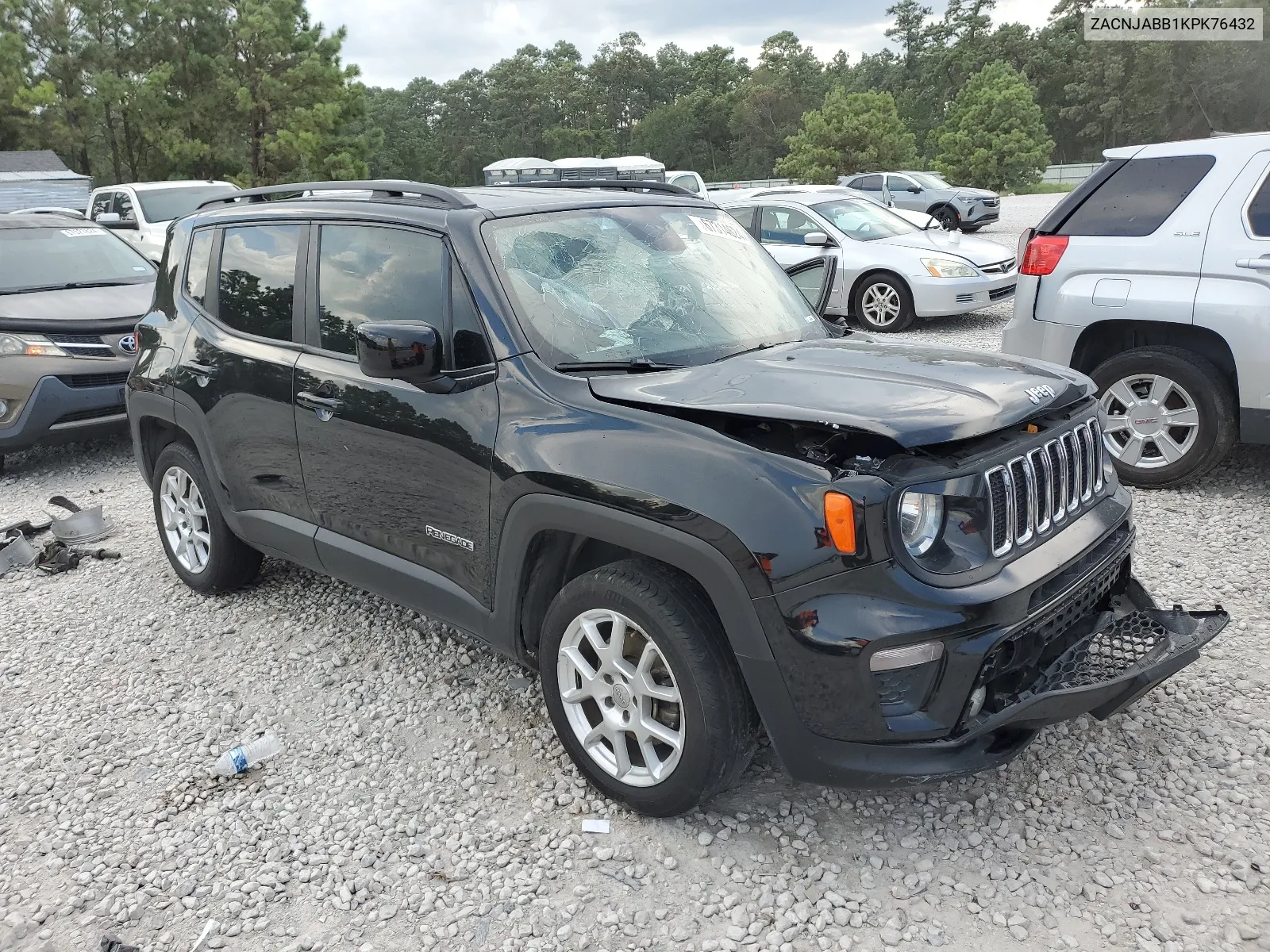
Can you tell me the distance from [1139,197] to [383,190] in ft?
13.5

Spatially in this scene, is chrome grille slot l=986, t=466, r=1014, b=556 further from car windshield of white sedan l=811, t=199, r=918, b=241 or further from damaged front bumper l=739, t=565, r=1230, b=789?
car windshield of white sedan l=811, t=199, r=918, b=241

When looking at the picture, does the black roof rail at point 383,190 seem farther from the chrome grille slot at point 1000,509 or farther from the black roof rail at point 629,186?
the chrome grille slot at point 1000,509

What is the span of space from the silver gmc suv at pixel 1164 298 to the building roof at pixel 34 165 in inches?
1234

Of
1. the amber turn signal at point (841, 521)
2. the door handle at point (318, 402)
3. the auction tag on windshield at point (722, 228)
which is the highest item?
the auction tag on windshield at point (722, 228)

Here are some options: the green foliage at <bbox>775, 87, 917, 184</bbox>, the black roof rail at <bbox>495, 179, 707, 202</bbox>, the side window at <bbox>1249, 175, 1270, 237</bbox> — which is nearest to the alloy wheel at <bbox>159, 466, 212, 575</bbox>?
the black roof rail at <bbox>495, 179, 707, 202</bbox>

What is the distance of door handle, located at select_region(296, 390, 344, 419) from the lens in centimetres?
373

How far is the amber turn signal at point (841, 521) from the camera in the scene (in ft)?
8.13

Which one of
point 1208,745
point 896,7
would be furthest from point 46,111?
point 896,7

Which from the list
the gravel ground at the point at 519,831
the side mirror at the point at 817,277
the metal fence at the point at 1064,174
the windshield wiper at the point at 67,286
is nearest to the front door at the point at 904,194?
the windshield wiper at the point at 67,286

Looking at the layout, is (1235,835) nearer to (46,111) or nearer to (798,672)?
(798,672)

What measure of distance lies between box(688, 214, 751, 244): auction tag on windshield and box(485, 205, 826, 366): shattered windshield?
19mm

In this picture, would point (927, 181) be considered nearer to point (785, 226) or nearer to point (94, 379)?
point (785, 226)

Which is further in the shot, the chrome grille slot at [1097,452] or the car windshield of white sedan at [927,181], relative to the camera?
the car windshield of white sedan at [927,181]

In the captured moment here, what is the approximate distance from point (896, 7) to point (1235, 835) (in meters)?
105
